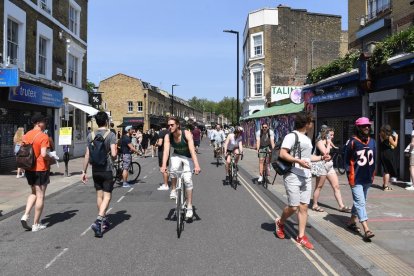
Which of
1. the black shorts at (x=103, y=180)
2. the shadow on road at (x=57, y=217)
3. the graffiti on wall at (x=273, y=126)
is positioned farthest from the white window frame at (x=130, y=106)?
the black shorts at (x=103, y=180)

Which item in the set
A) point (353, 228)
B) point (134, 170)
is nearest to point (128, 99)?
point (134, 170)

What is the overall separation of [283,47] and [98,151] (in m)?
36.1

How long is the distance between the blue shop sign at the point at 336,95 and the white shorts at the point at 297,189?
11010mm

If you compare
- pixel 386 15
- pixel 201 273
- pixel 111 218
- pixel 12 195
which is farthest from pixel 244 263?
pixel 386 15

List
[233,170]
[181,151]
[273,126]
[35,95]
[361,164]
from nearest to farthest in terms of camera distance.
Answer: [361,164], [181,151], [233,170], [35,95], [273,126]

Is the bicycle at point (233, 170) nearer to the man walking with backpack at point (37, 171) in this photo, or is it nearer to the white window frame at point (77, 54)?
the man walking with backpack at point (37, 171)

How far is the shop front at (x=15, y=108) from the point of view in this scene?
15.8 meters

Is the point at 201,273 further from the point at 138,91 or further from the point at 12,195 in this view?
the point at 138,91

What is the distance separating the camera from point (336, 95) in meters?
17.7

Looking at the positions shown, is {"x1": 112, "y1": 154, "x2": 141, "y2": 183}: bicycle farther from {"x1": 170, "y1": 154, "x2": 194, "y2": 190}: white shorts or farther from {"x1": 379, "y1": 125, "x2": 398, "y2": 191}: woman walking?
{"x1": 379, "y1": 125, "x2": 398, "y2": 191}: woman walking

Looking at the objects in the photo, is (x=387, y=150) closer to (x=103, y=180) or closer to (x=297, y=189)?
(x=297, y=189)

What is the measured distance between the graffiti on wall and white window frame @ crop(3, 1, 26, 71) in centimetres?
1162

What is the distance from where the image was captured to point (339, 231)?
669 cm

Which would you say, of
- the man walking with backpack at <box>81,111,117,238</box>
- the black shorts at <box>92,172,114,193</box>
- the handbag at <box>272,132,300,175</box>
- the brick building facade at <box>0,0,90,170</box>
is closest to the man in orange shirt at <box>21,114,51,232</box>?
the man walking with backpack at <box>81,111,117,238</box>
